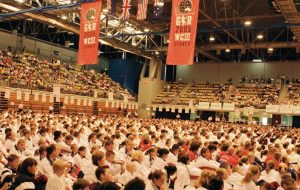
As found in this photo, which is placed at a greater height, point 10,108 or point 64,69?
point 64,69

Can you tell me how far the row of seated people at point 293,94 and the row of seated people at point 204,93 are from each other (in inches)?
261

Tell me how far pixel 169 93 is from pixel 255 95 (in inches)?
385

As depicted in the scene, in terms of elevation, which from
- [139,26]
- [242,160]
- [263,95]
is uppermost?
[139,26]

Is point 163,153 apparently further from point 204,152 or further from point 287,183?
point 287,183

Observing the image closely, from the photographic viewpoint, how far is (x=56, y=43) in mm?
41062

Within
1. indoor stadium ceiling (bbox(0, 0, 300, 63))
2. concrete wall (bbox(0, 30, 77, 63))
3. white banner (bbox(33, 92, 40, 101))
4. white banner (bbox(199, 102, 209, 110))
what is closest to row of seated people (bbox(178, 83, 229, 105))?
white banner (bbox(199, 102, 209, 110))

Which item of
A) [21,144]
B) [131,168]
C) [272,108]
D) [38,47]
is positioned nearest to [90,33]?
[21,144]

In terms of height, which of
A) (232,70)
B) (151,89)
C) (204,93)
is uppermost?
(232,70)

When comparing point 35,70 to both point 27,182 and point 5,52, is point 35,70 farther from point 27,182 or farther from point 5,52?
point 27,182

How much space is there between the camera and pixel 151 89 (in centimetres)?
4184

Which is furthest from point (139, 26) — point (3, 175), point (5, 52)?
point (3, 175)

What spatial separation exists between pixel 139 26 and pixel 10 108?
40.0ft

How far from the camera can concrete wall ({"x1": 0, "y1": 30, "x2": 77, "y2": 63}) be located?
34.5m

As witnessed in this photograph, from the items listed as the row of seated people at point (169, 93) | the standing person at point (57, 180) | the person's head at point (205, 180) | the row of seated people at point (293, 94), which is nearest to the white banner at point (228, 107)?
the row of seated people at point (293, 94)
